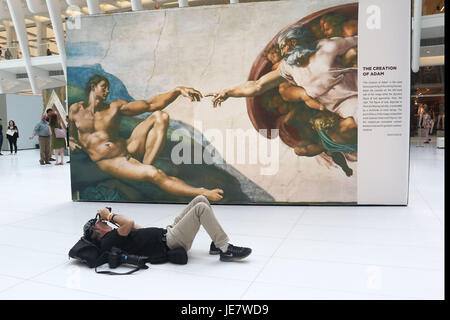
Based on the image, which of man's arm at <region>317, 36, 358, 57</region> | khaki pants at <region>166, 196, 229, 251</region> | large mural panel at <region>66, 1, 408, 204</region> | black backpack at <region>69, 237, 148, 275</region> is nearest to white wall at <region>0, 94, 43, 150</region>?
large mural panel at <region>66, 1, 408, 204</region>

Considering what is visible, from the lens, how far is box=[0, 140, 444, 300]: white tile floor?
137 inches

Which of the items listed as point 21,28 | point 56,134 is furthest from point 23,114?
point 56,134

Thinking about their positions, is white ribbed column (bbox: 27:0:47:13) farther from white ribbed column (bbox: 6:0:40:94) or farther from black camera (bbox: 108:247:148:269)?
black camera (bbox: 108:247:148:269)

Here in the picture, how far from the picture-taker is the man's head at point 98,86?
25.3ft

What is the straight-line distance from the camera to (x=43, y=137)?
14.9 m

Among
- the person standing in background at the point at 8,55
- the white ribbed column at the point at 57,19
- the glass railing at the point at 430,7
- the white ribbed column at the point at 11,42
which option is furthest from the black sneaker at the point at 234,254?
the person standing in background at the point at 8,55

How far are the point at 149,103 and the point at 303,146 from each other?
288cm

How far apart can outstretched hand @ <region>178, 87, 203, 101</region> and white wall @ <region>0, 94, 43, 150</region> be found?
18.3 metres

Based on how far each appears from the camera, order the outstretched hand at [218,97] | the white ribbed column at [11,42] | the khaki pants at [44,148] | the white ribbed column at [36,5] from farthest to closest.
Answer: the white ribbed column at [11,42]
the white ribbed column at [36,5]
the khaki pants at [44,148]
the outstretched hand at [218,97]

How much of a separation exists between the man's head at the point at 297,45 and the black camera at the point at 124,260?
4471 mm

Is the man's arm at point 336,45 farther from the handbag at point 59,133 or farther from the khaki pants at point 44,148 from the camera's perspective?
the khaki pants at point 44,148
